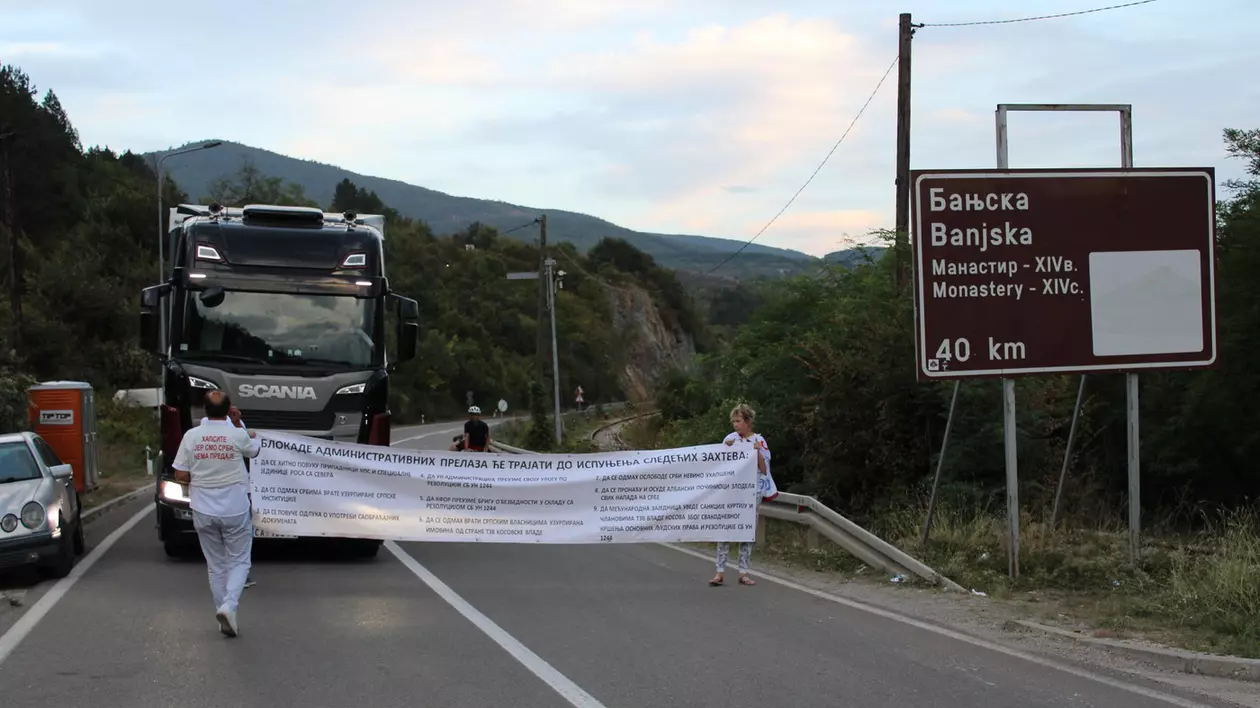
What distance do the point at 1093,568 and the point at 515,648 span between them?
6.16m

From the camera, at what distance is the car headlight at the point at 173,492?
480 inches

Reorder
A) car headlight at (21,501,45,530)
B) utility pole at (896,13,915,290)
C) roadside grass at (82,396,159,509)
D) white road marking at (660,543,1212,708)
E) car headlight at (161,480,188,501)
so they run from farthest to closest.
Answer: roadside grass at (82,396,159,509) < utility pole at (896,13,915,290) < car headlight at (161,480,188,501) < car headlight at (21,501,45,530) < white road marking at (660,543,1212,708)

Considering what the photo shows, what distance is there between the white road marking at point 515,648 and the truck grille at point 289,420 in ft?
6.00

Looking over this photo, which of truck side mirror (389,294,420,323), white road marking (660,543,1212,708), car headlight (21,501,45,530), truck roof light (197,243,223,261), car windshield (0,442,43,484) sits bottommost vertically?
white road marking (660,543,1212,708)

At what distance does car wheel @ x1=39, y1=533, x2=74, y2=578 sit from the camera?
11555 millimetres

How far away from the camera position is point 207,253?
12.8 meters

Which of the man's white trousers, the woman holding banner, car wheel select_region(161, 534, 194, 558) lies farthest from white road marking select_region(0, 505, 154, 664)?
the woman holding banner

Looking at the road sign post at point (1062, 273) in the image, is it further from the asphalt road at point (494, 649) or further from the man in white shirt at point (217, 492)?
the man in white shirt at point (217, 492)

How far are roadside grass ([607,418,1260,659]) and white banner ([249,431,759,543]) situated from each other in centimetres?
174

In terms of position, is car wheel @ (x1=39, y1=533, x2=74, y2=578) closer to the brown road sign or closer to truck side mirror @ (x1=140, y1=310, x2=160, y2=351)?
truck side mirror @ (x1=140, y1=310, x2=160, y2=351)

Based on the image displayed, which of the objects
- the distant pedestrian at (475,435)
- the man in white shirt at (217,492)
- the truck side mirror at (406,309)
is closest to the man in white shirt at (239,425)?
the man in white shirt at (217,492)

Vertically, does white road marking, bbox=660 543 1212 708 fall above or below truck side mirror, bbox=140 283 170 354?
below

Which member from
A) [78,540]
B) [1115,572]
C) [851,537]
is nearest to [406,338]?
[78,540]

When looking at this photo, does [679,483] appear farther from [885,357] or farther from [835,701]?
[885,357]
